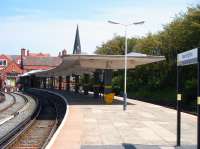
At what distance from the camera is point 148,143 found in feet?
54.2

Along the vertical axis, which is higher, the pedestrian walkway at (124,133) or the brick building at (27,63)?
the brick building at (27,63)

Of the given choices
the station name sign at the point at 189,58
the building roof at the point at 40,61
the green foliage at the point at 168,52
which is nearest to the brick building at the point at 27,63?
the building roof at the point at 40,61

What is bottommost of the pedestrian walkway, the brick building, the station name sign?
the pedestrian walkway

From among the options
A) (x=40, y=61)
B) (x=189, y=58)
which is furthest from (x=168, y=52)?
(x=40, y=61)

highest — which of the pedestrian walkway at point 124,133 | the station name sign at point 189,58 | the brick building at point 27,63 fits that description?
the brick building at point 27,63

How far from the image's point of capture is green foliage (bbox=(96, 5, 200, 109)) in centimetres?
5128

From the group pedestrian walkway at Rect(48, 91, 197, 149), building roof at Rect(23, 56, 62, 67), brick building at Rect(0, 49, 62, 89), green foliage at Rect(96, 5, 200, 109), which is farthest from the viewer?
building roof at Rect(23, 56, 62, 67)

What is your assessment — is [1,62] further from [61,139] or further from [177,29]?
[61,139]

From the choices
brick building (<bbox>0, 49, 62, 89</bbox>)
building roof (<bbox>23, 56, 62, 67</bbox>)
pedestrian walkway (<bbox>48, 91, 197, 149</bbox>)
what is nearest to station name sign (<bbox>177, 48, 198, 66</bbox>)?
pedestrian walkway (<bbox>48, 91, 197, 149</bbox>)

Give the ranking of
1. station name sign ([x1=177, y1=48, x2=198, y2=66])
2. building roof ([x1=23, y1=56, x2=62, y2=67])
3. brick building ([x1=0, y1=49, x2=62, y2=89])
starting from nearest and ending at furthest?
station name sign ([x1=177, y1=48, x2=198, y2=66]) → brick building ([x1=0, y1=49, x2=62, y2=89]) → building roof ([x1=23, y1=56, x2=62, y2=67])

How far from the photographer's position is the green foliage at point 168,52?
2019 inches

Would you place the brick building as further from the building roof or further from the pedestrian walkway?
the pedestrian walkway

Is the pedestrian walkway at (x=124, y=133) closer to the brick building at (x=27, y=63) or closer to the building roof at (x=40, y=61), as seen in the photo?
the brick building at (x=27, y=63)

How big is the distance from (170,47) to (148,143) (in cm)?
4614
